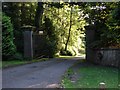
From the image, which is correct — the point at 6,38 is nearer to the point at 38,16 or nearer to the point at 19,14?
the point at 19,14

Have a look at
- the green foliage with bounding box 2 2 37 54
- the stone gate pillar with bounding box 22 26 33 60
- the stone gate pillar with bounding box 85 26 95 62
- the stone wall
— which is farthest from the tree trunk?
the stone wall

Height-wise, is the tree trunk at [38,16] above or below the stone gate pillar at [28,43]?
above

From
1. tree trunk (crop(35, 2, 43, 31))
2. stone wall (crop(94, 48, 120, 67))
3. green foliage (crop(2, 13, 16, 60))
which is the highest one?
tree trunk (crop(35, 2, 43, 31))

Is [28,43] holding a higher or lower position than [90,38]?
lower

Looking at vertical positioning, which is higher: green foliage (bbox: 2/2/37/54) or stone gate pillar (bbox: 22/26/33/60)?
green foliage (bbox: 2/2/37/54)

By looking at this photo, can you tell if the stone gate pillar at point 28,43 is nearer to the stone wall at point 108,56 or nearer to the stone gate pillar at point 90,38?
the stone gate pillar at point 90,38

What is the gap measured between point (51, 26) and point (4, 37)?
1375cm

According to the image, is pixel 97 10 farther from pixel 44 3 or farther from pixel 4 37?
pixel 44 3

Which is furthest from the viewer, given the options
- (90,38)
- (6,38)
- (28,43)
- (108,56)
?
(28,43)

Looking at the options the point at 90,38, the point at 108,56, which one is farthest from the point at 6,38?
the point at 108,56

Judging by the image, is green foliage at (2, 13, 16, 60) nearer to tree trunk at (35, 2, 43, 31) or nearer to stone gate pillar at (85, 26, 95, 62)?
stone gate pillar at (85, 26, 95, 62)

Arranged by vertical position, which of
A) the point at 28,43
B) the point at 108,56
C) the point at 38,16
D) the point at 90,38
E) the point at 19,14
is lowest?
the point at 108,56

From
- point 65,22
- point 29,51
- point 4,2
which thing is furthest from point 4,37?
point 65,22

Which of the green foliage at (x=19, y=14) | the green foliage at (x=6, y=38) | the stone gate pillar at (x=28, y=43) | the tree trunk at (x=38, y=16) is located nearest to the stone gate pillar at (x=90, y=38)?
the stone gate pillar at (x=28, y=43)
